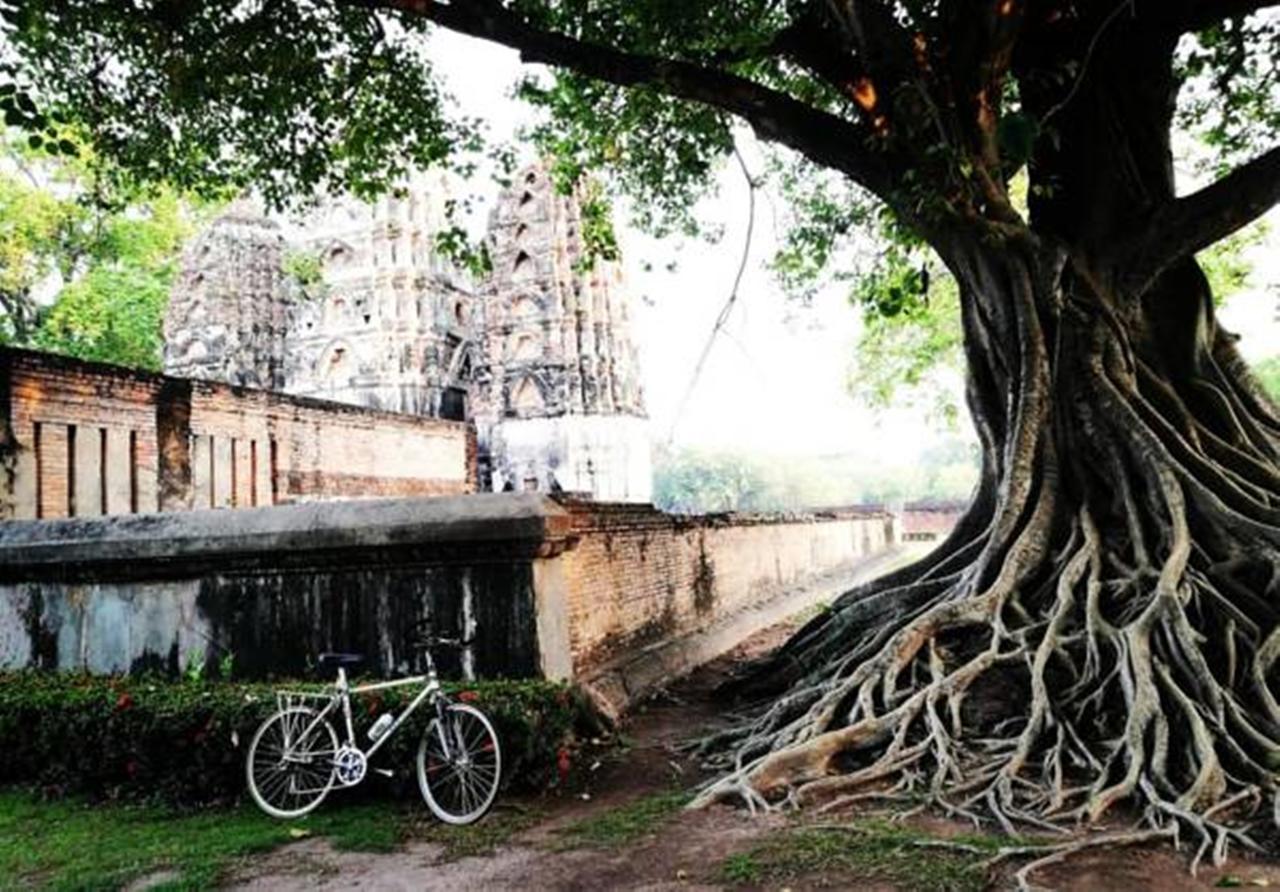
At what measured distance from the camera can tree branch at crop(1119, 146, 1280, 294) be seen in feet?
21.8

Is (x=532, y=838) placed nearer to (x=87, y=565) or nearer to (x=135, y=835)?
(x=135, y=835)

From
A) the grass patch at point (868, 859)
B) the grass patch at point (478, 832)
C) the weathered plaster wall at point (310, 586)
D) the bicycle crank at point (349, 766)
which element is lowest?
the grass patch at point (478, 832)

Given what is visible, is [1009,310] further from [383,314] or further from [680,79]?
[383,314]

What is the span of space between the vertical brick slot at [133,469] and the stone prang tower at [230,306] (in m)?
16.1

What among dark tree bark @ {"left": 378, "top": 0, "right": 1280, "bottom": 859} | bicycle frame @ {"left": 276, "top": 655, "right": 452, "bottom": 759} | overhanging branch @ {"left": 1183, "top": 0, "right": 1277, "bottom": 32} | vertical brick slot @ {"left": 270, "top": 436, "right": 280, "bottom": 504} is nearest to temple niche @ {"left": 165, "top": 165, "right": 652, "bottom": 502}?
vertical brick slot @ {"left": 270, "top": 436, "right": 280, "bottom": 504}

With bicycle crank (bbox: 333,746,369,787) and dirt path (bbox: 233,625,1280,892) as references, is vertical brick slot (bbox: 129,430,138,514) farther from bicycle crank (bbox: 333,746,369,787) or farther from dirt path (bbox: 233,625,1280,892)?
dirt path (bbox: 233,625,1280,892)

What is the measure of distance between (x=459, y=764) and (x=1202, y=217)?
627 cm

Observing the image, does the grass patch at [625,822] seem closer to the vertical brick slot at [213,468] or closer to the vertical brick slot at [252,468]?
the vertical brick slot at [213,468]

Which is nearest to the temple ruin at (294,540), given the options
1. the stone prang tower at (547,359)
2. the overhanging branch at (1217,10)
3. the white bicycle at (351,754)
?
the white bicycle at (351,754)

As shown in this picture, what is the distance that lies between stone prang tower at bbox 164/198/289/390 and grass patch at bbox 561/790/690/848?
24.5 m

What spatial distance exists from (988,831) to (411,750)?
2871 mm

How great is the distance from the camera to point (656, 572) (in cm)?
895

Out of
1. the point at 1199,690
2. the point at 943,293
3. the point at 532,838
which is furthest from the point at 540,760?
the point at 943,293

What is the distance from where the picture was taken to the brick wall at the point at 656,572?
7.08 metres
